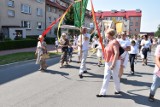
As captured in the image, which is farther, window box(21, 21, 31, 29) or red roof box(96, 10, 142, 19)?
red roof box(96, 10, 142, 19)

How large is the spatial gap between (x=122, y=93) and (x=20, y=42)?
20.5 m

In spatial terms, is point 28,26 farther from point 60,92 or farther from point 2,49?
point 60,92

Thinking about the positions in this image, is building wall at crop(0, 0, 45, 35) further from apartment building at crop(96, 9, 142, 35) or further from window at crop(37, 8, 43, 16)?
apartment building at crop(96, 9, 142, 35)

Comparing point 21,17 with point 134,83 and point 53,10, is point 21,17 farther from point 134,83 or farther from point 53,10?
point 134,83

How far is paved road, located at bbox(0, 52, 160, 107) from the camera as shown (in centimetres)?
580

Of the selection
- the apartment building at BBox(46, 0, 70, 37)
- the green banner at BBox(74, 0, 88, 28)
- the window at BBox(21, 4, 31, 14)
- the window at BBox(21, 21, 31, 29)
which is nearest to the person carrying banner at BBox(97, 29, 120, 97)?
the green banner at BBox(74, 0, 88, 28)

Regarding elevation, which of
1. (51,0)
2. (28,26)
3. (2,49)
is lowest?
(2,49)

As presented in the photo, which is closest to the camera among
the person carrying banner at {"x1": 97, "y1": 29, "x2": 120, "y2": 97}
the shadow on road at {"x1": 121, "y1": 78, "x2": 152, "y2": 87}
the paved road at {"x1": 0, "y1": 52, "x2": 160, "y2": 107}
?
the paved road at {"x1": 0, "y1": 52, "x2": 160, "y2": 107}

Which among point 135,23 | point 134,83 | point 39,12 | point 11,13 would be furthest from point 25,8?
point 135,23

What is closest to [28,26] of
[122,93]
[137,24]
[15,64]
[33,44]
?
[33,44]

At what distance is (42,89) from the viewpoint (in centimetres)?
714

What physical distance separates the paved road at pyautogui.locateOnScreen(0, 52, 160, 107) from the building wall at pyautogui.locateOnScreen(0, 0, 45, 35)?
2243 centimetres

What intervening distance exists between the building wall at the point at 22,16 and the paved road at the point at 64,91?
22428 millimetres

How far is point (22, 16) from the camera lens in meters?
34.8
